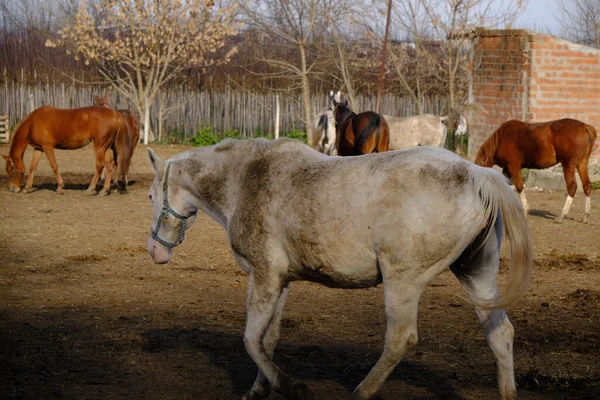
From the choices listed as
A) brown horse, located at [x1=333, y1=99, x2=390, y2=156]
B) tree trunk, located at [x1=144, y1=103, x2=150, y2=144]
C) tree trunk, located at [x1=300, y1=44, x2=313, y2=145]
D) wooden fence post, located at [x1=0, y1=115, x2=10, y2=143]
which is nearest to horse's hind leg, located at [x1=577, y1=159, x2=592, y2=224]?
brown horse, located at [x1=333, y1=99, x2=390, y2=156]

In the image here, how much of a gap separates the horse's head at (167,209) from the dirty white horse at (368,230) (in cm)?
13

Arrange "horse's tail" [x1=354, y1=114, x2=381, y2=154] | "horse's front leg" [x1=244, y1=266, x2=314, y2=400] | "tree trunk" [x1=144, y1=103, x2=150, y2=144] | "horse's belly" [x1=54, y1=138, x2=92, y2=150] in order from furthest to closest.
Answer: "tree trunk" [x1=144, y1=103, x2=150, y2=144] → "horse's belly" [x1=54, y1=138, x2=92, y2=150] → "horse's tail" [x1=354, y1=114, x2=381, y2=154] → "horse's front leg" [x1=244, y1=266, x2=314, y2=400]

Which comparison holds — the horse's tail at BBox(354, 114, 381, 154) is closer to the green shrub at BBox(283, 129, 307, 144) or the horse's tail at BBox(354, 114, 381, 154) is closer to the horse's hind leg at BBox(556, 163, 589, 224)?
the horse's hind leg at BBox(556, 163, 589, 224)

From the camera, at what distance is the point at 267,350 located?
14.1 feet

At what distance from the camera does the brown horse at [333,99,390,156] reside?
12.5 m

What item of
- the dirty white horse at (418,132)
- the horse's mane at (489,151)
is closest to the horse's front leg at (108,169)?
the dirty white horse at (418,132)

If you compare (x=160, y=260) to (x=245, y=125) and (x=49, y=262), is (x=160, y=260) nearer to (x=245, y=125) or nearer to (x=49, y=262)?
(x=49, y=262)

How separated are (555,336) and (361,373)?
66.5 inches

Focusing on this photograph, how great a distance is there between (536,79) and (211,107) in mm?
12658

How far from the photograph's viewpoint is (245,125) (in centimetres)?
2495

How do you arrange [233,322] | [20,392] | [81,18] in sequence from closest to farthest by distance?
[20,392] < [233,322] < [81,18]

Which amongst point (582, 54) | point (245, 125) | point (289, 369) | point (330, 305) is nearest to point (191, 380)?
point (289, 369)

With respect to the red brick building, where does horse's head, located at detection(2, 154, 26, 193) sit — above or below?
below

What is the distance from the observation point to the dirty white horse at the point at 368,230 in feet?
12.3
